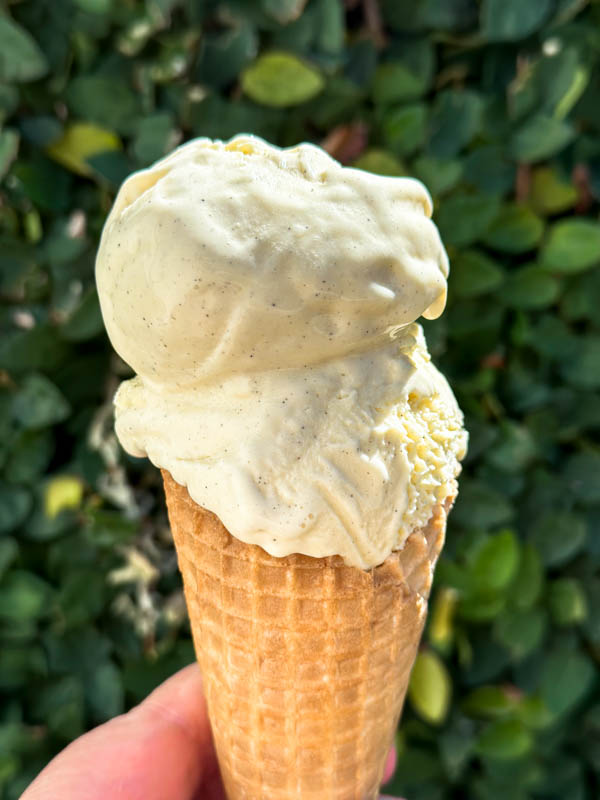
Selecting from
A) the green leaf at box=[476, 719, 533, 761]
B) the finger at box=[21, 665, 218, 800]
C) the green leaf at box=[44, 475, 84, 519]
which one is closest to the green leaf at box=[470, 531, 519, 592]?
the green leaf at box=[476, 719, 533, 761]

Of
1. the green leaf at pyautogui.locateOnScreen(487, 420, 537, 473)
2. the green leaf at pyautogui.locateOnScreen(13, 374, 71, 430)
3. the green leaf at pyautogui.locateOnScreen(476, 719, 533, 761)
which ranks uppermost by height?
the green leaf at pyautogui.locateOnScreen(13, 374, 71, 430)

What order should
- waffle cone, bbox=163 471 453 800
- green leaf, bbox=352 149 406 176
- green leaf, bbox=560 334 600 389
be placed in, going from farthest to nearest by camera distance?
green leaf, bbox=560 334 600 389 < green leaf, bbox=352 149 406 176 < waffle cone, bbox=163 471 453 800

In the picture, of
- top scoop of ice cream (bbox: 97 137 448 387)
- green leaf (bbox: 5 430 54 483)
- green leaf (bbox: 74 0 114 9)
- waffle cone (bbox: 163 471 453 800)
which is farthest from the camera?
green leaf (bbox: 5 430 54 483)

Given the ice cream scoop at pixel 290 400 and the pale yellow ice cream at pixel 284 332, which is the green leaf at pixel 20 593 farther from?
the pale yellow ice cream at pixel 284 332

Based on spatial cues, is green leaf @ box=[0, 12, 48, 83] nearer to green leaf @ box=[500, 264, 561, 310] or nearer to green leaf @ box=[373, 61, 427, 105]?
green leaf @ box=[373, 61, 427, 105]

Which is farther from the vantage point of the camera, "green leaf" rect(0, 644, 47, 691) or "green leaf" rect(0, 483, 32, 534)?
"green leaf" rect(0, 644, 47, 691)

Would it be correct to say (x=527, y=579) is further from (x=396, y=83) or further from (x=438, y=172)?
(x=396, y=83)

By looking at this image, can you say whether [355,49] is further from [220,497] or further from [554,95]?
[220,497]

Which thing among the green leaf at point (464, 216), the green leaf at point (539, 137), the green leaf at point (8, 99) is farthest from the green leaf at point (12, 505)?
the green leaf at point (539, 137)
